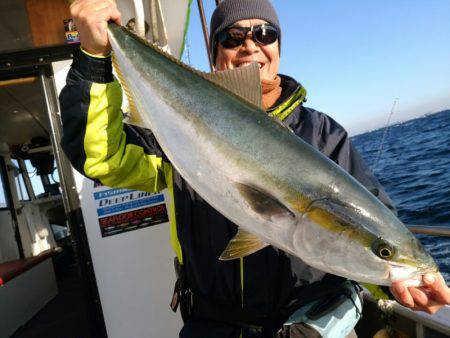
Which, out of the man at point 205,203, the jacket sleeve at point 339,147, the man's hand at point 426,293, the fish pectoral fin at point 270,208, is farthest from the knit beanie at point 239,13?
the man's hand at point 426,293

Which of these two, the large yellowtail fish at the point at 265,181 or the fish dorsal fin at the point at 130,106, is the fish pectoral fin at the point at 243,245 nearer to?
the large yellowtail fish at the point at 265,181

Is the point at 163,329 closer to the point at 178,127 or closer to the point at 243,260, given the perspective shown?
the point at 243,260

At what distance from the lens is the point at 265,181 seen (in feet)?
5.38

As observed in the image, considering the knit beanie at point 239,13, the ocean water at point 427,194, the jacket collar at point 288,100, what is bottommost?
the ocean water at point 427,194

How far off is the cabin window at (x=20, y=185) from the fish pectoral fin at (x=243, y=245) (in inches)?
371

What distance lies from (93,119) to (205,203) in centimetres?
86

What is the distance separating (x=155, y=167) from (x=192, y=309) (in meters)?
0.99

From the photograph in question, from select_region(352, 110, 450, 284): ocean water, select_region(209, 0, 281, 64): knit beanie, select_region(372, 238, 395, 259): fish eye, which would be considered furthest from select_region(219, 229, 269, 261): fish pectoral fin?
select_region(352, 110, 450, 284): ocean water

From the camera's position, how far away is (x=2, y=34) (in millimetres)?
4086

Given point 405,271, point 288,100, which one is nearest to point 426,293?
point 405,271

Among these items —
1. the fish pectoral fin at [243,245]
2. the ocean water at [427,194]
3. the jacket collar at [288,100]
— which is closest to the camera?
the fish pectoral fin at [243,245]

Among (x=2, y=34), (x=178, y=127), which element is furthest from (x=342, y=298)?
(x=2, y=34)

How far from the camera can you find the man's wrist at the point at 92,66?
2.04 metres

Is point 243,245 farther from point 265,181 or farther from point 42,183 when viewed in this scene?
point 42,183
